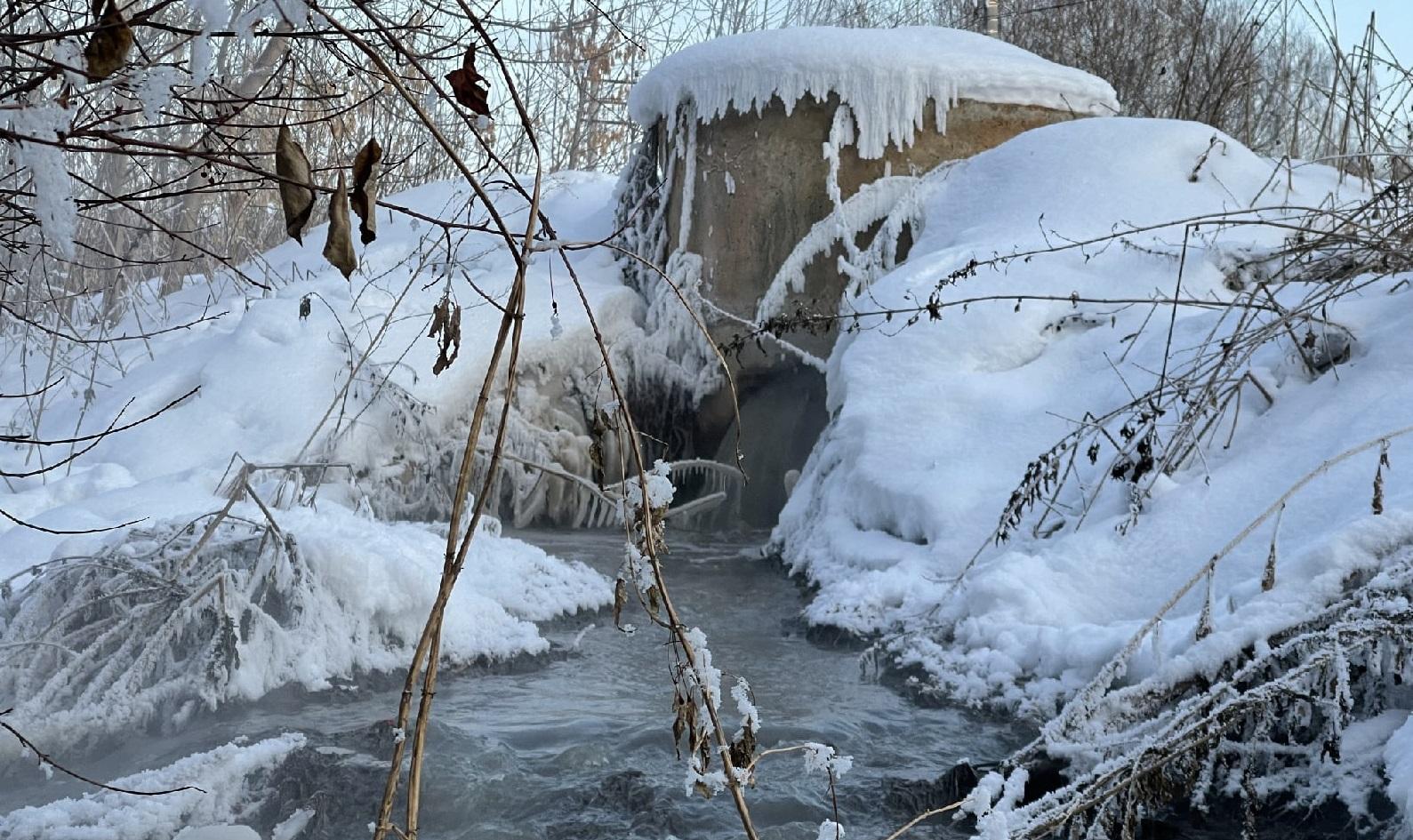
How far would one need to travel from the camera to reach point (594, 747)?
3324 millimetres

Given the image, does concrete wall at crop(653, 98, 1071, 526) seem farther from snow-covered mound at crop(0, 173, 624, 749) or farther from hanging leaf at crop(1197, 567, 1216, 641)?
hanging leaf at crop(1197, 567, 1216, 641)

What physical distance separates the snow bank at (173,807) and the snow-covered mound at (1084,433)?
1964 mm

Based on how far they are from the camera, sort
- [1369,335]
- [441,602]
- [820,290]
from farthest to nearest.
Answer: [820,290] < [1369,335] < [441,602]

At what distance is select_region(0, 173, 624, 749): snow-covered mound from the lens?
12.0 feet

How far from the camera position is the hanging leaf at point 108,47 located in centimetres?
109

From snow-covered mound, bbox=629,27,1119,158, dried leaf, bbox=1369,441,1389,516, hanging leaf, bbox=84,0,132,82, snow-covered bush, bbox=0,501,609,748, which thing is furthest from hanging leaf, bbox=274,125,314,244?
snow-covered mound, bbox=629,27,1119,158

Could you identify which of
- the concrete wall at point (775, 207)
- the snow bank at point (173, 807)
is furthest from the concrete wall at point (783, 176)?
the snow bank at point (173, 807)

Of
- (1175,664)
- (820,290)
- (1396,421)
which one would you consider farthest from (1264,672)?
(820,290)

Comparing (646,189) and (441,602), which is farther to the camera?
(646,189)

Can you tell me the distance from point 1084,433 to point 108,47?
375 cm

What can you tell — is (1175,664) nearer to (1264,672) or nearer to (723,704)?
(1264,672)

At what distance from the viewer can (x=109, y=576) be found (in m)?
3.80

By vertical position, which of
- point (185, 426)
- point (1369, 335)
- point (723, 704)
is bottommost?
point (723, 704)

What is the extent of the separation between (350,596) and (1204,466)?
2.84 meters
